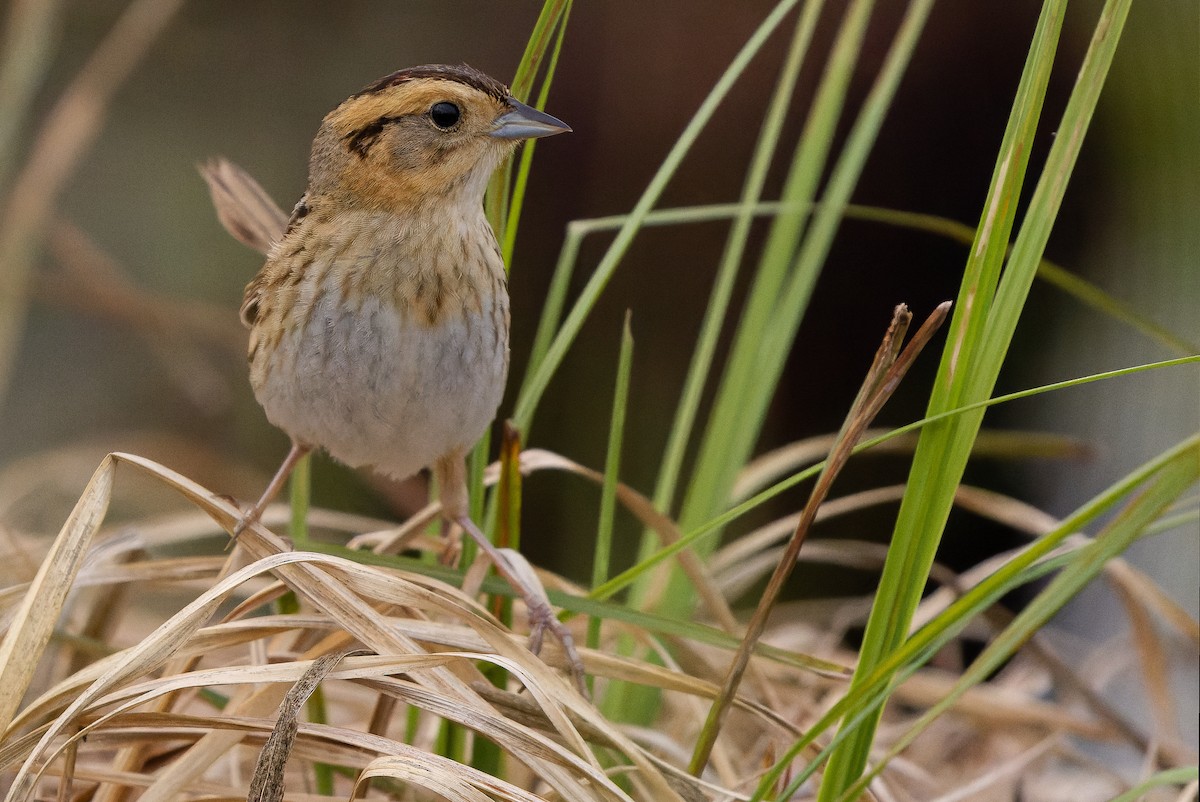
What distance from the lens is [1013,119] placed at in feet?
3.77

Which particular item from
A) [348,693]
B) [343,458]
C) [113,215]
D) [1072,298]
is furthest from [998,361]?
[113,215]

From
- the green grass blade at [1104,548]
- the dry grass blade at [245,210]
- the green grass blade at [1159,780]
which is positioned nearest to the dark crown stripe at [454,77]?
the dry grass blade at [245,210]

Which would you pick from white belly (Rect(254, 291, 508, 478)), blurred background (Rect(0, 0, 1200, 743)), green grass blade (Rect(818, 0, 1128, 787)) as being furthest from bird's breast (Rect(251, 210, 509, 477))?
blurred background (Rect(0, 0, 1200, 743))

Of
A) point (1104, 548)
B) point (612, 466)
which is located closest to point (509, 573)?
point (612, 466)

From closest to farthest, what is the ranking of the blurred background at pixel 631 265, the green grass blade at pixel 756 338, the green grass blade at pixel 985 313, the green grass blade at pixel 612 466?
the green grass blade at pixel 985 313, the green grass blade at pixel 612 466, the green grass blade at pixel 756 338, the blurred background at pixel 631 265

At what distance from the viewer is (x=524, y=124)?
1.69 metres

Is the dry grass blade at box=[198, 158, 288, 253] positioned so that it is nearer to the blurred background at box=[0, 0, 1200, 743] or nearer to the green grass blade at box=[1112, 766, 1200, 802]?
the blurred background at box=[0, 0, 1200, 743]

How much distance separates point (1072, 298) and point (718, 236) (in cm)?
101

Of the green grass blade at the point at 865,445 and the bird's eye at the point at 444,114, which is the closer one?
the green grass blade at the point at 865,445

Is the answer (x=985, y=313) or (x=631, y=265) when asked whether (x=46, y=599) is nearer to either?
(x=985, y=313)

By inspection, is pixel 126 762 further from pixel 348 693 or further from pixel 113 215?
pixel 113 215

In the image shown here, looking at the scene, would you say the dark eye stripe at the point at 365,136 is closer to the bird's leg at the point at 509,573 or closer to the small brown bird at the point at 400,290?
the small brown bird at the point at 400,290

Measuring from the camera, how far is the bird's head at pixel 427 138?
1732 millimetres

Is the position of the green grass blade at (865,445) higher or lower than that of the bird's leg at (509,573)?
higher
